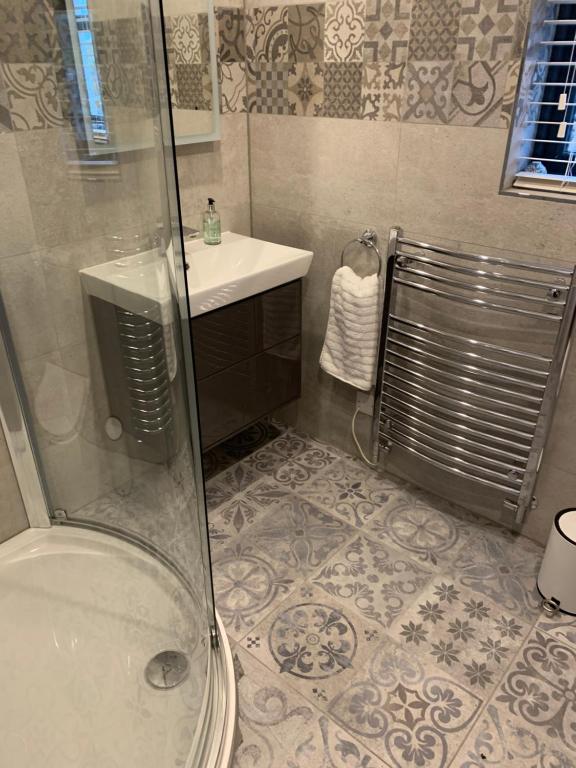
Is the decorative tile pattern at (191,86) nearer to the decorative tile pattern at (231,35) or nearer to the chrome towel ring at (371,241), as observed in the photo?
the decorative tile pattern at (231,35)

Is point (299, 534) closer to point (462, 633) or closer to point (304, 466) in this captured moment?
point (304, 466)

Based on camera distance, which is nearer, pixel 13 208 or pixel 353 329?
pixel 13 208

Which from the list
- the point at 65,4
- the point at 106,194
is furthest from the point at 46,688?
the point at 65,4

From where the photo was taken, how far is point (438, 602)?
5.91 feet

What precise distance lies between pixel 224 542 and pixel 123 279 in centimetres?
97

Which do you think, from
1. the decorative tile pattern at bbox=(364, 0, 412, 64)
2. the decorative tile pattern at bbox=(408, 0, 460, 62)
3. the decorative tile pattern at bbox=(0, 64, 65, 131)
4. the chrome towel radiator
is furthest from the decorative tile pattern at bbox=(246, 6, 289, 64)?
the decorative tile pattern at bbox=(0, 64, 65, 131)

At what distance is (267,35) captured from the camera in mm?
2004

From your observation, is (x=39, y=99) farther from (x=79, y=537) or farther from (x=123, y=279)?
(x=79, y=537)

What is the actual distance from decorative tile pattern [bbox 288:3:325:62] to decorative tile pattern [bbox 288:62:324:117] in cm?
3

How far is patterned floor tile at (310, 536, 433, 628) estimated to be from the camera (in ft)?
5.85

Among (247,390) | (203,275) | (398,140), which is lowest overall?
(247,390)

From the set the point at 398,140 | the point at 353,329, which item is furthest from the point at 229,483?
the point at 398,140

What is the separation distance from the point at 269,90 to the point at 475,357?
117 cm

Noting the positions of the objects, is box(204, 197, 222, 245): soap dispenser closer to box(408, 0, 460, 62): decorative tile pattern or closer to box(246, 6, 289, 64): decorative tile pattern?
box(246, 6, 289, 64): decorative tile pattern
